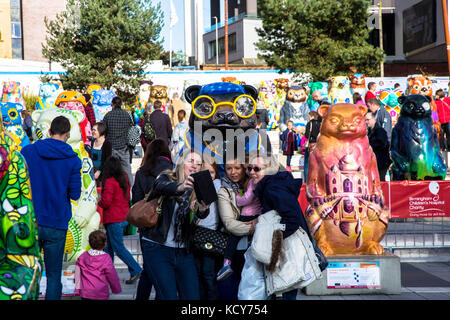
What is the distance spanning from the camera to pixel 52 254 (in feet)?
17.0

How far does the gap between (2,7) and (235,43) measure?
18318 mm

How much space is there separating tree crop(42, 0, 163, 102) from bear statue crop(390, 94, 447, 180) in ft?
51.9

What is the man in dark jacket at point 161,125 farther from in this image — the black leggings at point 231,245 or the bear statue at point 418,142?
the black leggings at point 231,245

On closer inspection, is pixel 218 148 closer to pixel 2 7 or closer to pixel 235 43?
pixel 2 7

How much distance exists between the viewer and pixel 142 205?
4551 millimetres

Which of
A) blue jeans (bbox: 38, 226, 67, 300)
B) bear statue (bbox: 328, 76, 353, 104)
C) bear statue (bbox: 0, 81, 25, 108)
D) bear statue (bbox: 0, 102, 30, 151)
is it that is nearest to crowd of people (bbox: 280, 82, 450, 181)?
bear statue (bbox: 328, 76, 353, 104)

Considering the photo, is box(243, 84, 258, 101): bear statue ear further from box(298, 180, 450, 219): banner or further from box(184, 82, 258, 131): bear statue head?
box(298, 180, 450, 219): banner

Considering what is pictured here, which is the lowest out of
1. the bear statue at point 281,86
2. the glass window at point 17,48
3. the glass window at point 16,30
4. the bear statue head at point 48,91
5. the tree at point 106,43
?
the bear statue head at point 48,91

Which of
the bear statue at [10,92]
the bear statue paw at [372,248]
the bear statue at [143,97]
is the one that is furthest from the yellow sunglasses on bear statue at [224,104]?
the bear statue at [10,92]

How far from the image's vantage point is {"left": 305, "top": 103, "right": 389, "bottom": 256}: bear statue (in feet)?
21.6

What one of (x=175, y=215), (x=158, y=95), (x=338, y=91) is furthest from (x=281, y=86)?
(x=175, y=215)

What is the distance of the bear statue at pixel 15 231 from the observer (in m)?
2.62

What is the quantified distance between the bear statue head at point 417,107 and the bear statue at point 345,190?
3577 mm

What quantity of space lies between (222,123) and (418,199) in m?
3.60
